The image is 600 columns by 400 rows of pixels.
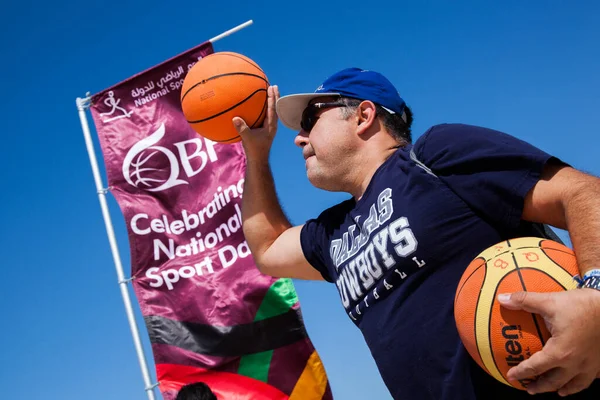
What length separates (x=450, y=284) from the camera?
8.14 feet

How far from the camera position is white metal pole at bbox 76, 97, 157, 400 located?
6449 millimetres

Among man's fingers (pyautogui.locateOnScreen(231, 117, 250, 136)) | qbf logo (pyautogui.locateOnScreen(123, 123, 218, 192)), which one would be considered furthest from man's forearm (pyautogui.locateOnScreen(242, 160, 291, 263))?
qbf logo (pyautogui.locateOnScreen(123, 123, 218, 192))

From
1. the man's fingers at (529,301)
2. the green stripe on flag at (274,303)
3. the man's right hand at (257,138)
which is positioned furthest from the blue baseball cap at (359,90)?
the green stripe on flag at (274,303)

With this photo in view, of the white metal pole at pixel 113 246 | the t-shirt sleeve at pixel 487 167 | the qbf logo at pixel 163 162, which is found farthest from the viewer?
the qbf logo at pixel 163 162

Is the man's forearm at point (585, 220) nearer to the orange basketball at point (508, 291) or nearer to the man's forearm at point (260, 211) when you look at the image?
the orange basketball at point (508, 291)

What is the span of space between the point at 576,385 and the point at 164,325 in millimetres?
5159

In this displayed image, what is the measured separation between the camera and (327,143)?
320 centimetres

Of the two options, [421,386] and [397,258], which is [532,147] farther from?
[421,386]

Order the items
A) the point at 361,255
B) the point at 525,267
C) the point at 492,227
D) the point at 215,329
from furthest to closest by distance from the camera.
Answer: the point at 215,329 < the point at 361,255 < the point at 492,227 < the point at 525,267

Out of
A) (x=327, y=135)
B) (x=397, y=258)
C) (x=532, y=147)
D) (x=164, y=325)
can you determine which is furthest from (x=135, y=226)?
(x=532, y=147)

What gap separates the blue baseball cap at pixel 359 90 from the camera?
3.27m

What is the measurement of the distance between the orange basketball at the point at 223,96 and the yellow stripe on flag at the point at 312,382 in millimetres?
2837

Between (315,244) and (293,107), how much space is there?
2.53ft

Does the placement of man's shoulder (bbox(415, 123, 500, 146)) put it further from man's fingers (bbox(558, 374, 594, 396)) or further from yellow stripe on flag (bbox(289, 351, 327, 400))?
yellow stripe on flag (bbox(289, 351, 327, 400))
